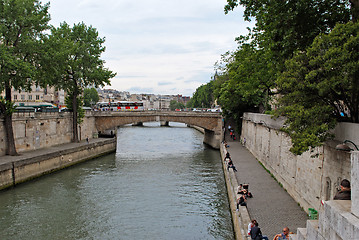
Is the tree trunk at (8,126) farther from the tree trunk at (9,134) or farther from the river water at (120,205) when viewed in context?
the river water at (120,205)

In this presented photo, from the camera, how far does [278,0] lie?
50.9ft

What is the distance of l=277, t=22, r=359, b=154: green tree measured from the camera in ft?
34.7

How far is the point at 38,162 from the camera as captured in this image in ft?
86.0

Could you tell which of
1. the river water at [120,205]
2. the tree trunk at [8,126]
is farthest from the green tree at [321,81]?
the tree trunk at [8,126]

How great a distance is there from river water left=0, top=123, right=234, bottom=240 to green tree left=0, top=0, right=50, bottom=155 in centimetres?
710

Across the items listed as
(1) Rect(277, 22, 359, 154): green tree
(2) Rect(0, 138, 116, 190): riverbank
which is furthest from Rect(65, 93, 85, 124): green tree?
(1) Rect(277, 22, 359, 154): green tree

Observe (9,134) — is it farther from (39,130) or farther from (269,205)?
(269,205)

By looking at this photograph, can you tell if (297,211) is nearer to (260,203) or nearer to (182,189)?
(260,203)

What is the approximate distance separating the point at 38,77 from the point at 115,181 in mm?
10801

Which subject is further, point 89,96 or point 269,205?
point 89,96

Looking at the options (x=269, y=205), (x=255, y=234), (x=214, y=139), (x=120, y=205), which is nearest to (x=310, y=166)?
(x=269, y=205)

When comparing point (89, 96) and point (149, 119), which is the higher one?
point (89, 96)

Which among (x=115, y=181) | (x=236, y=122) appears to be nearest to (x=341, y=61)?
(x=115, y=181)

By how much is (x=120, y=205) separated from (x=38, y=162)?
401 inches
